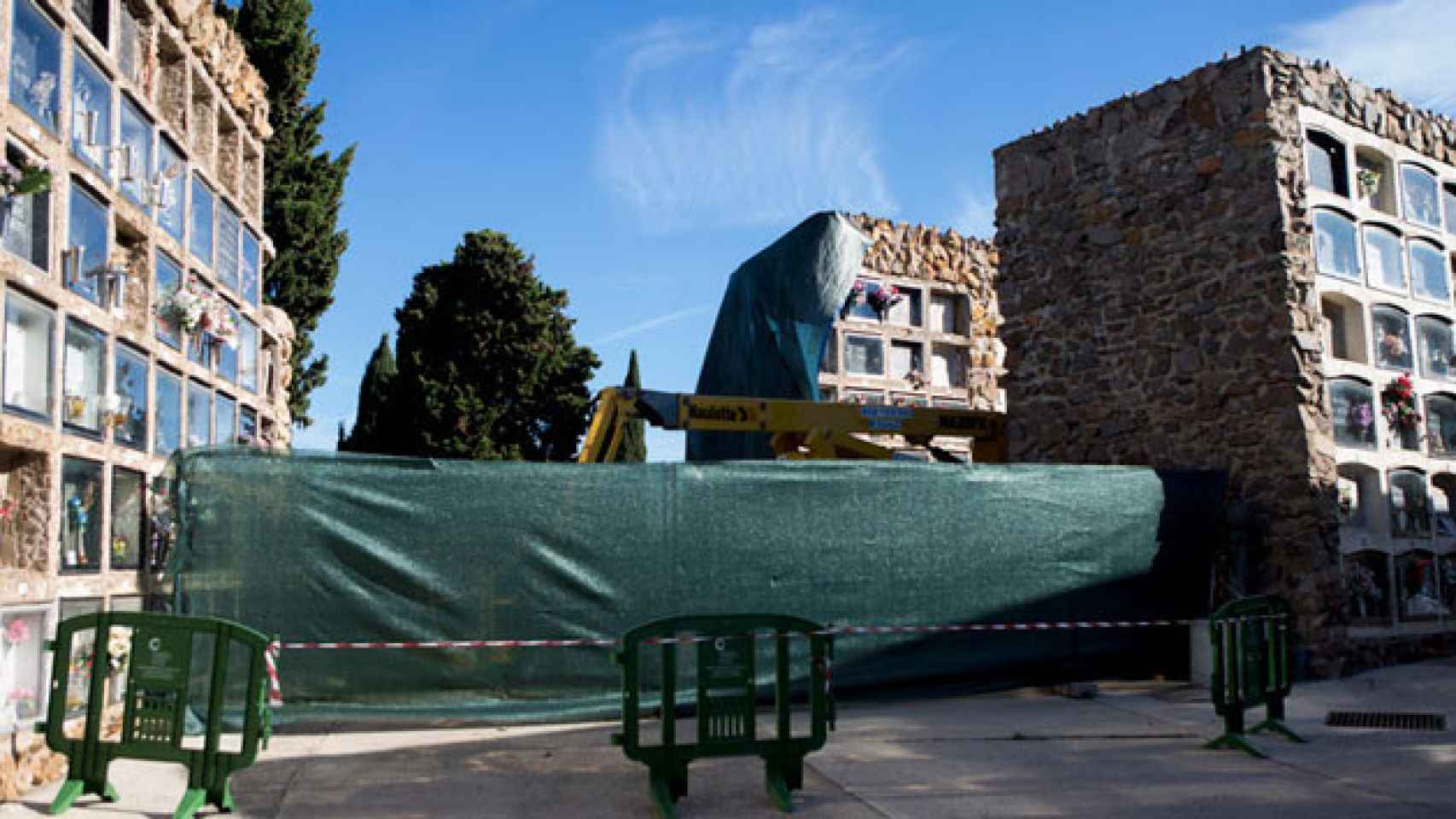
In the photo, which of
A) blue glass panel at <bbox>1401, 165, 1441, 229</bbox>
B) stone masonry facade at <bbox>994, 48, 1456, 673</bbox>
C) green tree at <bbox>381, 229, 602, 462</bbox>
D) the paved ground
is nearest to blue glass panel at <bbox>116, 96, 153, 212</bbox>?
the paved ground

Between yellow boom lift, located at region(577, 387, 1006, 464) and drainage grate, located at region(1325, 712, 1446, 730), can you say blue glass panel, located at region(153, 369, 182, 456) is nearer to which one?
yellow boom lift, located at region(577, 387, 1006, 464)

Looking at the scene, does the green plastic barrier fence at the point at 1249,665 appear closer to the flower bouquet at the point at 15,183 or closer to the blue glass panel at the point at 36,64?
the flower bouquet at the point at 15,183

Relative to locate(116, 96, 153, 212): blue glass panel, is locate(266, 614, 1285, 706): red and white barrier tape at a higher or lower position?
lower

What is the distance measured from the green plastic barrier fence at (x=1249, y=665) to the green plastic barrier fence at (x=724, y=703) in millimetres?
2328

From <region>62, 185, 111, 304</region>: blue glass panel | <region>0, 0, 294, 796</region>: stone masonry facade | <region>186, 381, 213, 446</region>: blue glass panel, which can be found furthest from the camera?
<region>186, 381, 213, 446</region>: blue glass panel

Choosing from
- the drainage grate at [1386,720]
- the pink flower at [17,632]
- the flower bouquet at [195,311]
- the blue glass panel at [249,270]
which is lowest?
the drainage grate at [1386,720]

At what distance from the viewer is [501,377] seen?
2064 centimetres

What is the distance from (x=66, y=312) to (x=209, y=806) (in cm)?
275

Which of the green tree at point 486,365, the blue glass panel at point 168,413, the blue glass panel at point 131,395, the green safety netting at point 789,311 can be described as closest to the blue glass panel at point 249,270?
the blue glass panel at point 168,413

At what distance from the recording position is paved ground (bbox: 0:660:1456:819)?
5.21 metres

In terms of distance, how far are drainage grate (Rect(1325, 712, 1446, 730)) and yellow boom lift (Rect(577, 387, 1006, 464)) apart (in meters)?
4.07

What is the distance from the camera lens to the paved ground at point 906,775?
17.1ft

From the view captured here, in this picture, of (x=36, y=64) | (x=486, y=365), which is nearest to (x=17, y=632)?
(x=36, y=64)

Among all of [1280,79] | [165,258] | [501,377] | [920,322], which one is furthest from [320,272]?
[1280,79]
